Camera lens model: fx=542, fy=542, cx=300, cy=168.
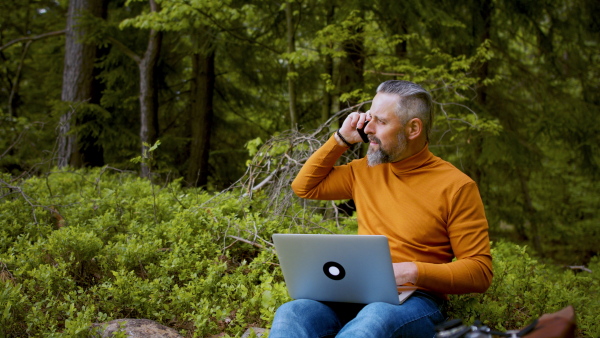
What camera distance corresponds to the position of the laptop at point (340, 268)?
2289 mm

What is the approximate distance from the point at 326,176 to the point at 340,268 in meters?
0.89

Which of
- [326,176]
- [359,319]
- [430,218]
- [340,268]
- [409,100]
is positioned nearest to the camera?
[359,319]

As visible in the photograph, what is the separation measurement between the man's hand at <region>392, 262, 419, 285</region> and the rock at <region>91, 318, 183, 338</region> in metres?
1.40

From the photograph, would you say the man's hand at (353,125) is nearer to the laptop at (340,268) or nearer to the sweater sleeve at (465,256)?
the sweater sleeve at (465,256)

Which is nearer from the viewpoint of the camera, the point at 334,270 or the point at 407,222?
the point at 334,270

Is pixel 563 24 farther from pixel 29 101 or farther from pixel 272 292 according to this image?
pixel 29 101

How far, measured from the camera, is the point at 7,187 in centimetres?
517

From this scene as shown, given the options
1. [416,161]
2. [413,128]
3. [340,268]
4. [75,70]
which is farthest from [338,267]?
[75,70]

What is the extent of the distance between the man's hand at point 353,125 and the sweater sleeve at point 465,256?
0.66 m

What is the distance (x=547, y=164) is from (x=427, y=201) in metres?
8.83

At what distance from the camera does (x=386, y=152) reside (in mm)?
2824

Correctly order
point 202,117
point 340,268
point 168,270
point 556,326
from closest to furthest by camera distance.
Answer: point 556,326 → point 340,268 → point 168,270 → point 202,117

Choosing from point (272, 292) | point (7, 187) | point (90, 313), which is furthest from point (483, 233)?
point (7, 187)

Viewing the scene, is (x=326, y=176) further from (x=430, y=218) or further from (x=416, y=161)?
(x=430, y=218)
